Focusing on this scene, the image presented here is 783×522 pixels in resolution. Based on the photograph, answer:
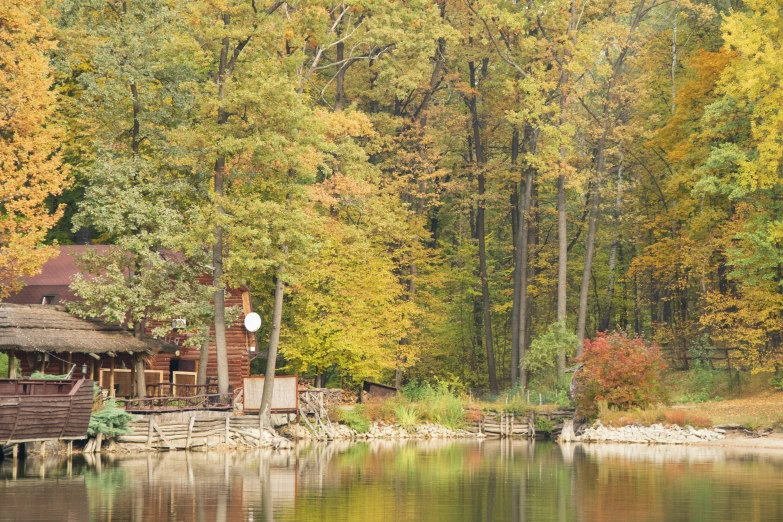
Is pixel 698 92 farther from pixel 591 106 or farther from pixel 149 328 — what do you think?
pixel 149 328

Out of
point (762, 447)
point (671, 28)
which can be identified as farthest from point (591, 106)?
point (762, 447)

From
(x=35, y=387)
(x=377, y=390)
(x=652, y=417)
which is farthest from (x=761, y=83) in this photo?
(x=35, y=387)

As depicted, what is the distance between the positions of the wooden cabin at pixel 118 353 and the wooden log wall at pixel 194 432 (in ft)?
9.85

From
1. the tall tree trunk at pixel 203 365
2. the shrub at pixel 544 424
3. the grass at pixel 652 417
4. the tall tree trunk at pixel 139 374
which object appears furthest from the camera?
the shrub at pixel 544 424

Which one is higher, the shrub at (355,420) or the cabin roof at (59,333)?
the cabin roof at (59,333)

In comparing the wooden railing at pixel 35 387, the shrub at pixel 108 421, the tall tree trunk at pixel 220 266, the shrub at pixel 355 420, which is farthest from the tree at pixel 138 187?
the shrub at pixel 355 420

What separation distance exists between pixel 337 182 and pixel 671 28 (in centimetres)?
2532

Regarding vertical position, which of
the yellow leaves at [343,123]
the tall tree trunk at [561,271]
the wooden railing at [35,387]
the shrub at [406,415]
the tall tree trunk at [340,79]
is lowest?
the shrub at [406,415]

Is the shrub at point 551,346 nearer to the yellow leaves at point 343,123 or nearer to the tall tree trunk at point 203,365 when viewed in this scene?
the yellow leaves at point 343,123

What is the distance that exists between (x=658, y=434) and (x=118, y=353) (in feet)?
66.9

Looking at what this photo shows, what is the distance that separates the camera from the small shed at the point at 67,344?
3672 cm

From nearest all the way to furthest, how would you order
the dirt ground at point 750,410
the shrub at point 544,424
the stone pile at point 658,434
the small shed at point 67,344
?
the small shed at point 67,344 → the dirt ground at point 750,410 → the stone pile at point 658,434 → the shrub at point 544,424

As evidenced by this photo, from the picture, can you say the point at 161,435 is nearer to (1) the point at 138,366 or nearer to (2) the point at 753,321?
(1) the point at 138,366

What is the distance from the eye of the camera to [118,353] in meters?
41.3
